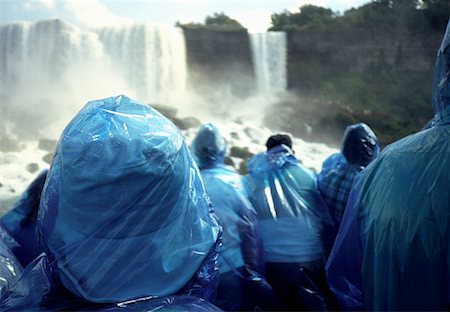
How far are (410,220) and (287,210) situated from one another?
1.18m

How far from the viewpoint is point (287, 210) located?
2.17 m

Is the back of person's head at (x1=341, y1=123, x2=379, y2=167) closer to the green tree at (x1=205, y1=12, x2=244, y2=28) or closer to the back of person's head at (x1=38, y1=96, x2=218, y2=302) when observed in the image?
the back of person's head at (x1=38, y1=96, x2=218, y2=302)

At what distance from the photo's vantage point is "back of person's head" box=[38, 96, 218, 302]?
857 mm

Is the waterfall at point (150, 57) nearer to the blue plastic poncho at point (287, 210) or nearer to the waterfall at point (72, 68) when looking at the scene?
the waterfall at point (72, 68)

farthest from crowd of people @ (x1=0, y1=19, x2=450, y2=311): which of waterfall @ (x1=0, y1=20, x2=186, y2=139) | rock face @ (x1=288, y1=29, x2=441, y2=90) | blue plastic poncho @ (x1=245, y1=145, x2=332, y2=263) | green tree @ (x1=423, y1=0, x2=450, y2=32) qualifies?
rock face @ (x1=288, y1=29, x2=441, y2=90)

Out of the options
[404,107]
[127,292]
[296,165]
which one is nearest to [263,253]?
[296,165]

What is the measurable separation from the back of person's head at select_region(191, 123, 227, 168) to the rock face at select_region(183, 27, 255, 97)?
14.7 meters

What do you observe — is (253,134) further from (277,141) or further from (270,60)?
(277,141)

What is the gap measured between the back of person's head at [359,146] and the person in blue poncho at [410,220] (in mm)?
1112

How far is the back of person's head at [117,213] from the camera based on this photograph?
0.86 m

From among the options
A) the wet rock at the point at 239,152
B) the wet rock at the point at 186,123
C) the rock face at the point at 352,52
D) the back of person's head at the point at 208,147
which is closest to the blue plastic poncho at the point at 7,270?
the back of person's head at the point at 208,147

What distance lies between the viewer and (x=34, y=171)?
1070 cm

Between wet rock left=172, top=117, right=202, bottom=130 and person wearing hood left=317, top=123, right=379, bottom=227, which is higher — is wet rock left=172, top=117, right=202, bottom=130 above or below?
below

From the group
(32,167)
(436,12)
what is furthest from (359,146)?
(436,12)
